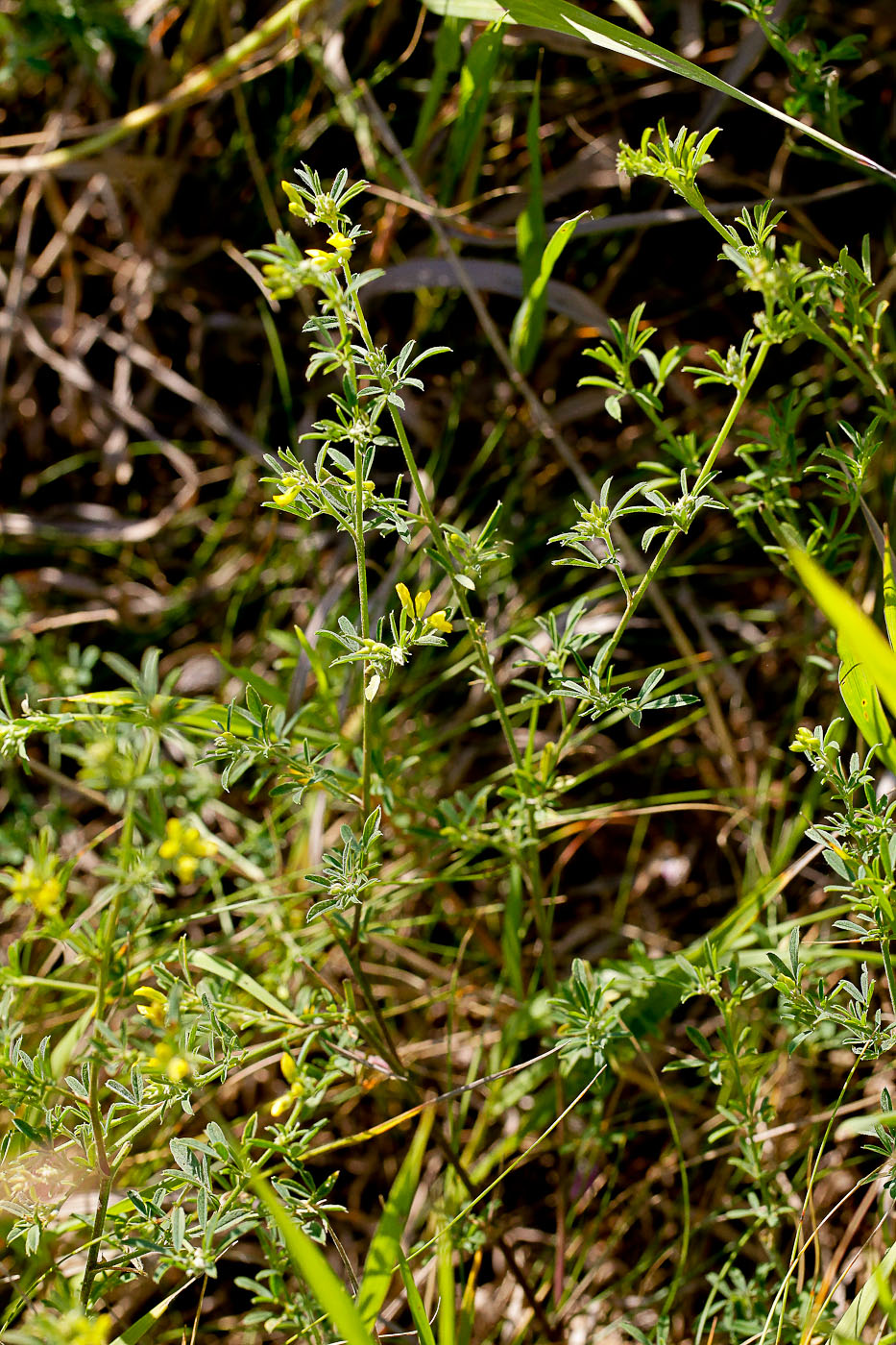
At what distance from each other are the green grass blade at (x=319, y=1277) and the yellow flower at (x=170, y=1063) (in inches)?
5.2

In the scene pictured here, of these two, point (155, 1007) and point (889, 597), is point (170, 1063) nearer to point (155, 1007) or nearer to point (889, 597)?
point (155, 1007)

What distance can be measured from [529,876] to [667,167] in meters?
1.03

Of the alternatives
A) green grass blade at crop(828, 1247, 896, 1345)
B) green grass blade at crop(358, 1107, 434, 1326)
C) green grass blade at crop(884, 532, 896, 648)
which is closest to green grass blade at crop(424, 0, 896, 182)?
green grass blade at crop(884, 532, 896, 648)

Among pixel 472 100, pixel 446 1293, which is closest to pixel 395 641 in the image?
pixel 446 1293

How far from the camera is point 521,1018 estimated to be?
1.75m

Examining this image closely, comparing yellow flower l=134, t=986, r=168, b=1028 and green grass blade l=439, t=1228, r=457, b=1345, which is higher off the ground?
yellow flower l=134, t=986, r=168, b=1028

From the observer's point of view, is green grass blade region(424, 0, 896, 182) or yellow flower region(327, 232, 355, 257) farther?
green grass blade region(424, 0, 896, 182)

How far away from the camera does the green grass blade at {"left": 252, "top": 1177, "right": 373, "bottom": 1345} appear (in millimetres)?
958

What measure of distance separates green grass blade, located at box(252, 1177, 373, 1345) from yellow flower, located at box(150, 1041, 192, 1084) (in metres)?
0.13

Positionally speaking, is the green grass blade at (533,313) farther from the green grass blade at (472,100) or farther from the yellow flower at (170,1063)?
the yellow flower at (170,1063)

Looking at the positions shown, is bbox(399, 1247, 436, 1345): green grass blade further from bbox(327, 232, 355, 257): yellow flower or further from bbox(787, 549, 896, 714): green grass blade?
bbox(327, 232, 355, 257): yellow flower

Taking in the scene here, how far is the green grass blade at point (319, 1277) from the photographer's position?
958mm

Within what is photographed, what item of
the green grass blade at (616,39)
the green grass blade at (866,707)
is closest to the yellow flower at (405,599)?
the green grass blade at (866,707)

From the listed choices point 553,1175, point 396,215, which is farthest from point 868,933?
point 396,215
